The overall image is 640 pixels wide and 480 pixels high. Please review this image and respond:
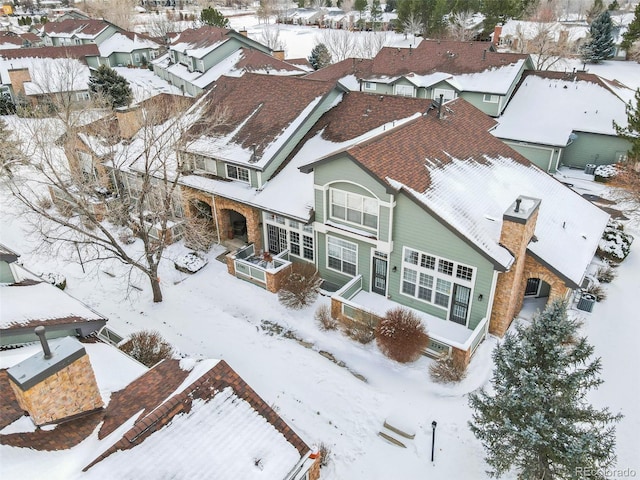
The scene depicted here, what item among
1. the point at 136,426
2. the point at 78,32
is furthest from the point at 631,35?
the point at 78,32

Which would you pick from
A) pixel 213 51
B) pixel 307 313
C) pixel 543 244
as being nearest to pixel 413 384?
pixel 307 313

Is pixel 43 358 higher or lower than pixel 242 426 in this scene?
higher

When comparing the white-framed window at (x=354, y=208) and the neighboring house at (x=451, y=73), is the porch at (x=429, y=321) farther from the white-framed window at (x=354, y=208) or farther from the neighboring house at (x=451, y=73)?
the neighboring house at (x=451, y=73)

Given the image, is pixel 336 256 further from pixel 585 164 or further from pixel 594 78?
pixel 594 78

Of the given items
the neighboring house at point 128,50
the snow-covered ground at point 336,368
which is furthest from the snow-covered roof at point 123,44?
the snow-covered ground at point 336,368

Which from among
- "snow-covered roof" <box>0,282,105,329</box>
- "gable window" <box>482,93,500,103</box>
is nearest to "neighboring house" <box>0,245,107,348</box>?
"snow-covered roof" <box>0,282,105,329</box>

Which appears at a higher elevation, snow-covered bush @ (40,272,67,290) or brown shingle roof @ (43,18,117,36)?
brown shingle roof @ (43,18,117,36)

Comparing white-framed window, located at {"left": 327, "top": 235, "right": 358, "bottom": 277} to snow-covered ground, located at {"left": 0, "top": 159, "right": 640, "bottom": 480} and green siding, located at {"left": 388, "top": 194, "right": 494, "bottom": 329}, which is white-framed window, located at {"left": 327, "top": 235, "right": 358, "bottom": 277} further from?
green siding, located at {"left": 388, "top": 194, "right": 494, "bottom": 329}
